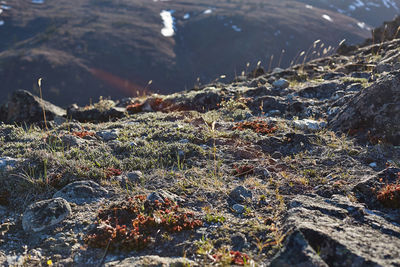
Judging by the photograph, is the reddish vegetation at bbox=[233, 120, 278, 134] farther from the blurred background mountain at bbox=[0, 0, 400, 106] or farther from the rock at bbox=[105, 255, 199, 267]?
the blurred background mountain at bbox=[0, 0, 400, 106]

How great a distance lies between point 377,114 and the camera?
24.8 feet

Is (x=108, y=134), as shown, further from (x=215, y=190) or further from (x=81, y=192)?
(x=215, y=190)

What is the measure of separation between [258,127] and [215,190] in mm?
3614

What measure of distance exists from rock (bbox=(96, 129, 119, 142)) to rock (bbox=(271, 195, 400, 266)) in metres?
5.58

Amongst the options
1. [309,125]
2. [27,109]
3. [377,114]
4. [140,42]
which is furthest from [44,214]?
[140,42]

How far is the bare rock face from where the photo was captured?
719 centimetres

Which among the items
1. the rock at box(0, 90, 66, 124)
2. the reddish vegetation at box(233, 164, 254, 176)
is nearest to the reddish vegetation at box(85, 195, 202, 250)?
the reddish vegetation at box(233, 164, 254, 176)

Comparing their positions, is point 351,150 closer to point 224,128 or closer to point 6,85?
point 224,128

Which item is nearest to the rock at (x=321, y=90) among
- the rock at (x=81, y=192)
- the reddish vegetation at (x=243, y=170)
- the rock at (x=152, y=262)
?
the reddish vegetation at (x=243, y=170)

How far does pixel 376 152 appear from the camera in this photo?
6777mm

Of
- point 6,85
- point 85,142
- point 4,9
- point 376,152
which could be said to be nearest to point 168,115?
point 85,142

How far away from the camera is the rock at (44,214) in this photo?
474 cm

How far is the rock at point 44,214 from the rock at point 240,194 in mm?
2827

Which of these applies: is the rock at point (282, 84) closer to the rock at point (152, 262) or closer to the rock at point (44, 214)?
the rock at point (44, 214)
